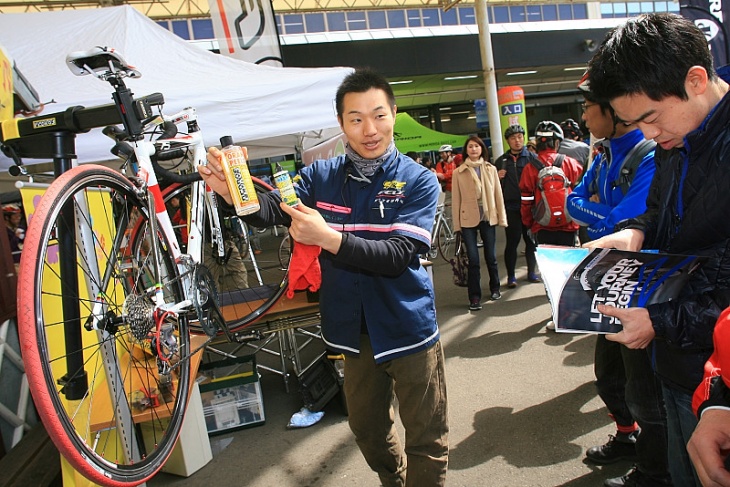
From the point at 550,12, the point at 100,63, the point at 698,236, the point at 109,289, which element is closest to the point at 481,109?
the point at 550,12

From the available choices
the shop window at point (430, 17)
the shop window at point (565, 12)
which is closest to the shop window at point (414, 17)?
the shop window at point (430, 17)

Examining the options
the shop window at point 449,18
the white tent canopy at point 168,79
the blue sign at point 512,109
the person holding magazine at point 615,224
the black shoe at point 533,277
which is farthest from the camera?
the shop window at point 449,18

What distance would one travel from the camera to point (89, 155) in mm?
3539

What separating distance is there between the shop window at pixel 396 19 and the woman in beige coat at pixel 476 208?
784 inches

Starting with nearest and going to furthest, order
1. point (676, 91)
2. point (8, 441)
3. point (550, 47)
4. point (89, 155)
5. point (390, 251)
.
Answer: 1. point (676, 91)
2. point (390, 251)
3. point (8, 441)
4. point (89, 155)
5. point (550, 47)

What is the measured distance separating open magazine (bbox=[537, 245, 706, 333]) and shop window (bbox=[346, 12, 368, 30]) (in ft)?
78.0

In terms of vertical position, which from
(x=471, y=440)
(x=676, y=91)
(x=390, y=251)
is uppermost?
(x=676, y=91)

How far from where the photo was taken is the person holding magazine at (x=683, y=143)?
4.08 ft

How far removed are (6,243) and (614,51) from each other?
10.6ft

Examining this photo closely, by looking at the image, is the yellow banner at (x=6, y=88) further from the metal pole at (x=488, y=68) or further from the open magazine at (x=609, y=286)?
the metal pole at (x=488, y=68)

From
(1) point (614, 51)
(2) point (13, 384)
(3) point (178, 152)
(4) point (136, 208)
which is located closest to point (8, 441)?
(2) point (13, 384)

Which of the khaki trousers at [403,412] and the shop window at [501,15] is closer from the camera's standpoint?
the khaki trousers at [403,412]

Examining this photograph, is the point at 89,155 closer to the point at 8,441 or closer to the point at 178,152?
the point at 178,152

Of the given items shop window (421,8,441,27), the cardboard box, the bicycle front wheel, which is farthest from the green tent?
shop window (421,8,441,27)
